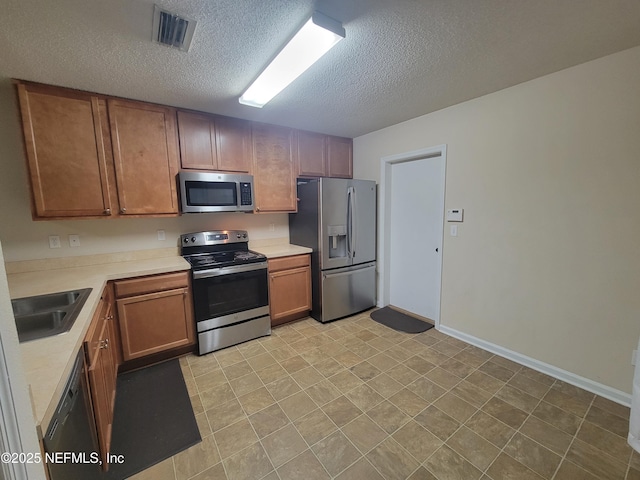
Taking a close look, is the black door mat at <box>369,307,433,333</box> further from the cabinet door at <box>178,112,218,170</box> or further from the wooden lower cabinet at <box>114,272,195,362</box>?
the cabinet door at <box>178,112,218,170</box>

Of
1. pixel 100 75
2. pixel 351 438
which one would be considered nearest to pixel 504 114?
pixel 351 438

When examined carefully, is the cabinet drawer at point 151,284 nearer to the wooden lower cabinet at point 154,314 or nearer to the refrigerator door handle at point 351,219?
the wooden lower cabinet at point 154,314

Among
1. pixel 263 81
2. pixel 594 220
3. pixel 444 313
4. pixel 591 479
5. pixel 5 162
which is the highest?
pixel 263 81

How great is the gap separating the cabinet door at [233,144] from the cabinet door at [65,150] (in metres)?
0.95

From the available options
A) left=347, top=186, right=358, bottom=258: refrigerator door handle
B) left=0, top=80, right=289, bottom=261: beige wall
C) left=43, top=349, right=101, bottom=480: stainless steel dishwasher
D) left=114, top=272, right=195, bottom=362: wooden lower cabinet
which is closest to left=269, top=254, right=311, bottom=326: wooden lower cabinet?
left=347, top=186, right=358, bottom=258: refrigerator door handle

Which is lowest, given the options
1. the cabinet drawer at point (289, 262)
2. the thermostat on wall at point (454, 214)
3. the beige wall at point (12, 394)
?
the cabinet drawer at point (289, 262)

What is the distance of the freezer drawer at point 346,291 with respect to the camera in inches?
129

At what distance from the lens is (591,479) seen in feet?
4.62

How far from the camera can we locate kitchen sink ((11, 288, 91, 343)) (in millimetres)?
1451

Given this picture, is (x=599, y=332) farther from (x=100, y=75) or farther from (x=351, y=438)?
(x=100, y=75)

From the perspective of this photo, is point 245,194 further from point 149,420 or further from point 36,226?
point 149,420

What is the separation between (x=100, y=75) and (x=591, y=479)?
156 inches

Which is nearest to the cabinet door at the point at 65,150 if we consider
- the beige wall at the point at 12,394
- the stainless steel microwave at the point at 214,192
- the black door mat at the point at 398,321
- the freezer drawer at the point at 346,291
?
the stainless steel microwave at the point at 214,192

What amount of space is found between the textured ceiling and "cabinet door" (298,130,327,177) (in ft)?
3.03
